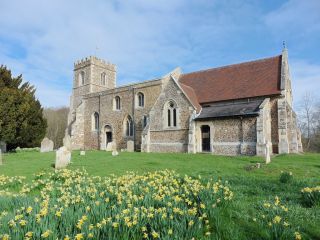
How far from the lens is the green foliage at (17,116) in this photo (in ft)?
66.5

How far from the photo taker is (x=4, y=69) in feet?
77.3

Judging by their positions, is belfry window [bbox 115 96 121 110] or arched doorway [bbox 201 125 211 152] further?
belfry window [bbox 115 96 121 110]

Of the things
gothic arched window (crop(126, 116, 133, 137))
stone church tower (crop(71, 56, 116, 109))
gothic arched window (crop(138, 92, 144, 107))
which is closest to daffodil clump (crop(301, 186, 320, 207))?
gothic arched window (crop(138, 92, 144, 107))

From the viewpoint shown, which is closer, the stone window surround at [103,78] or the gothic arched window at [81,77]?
the gothic arched window at [81,77]

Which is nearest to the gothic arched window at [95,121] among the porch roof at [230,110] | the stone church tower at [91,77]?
the stone church tower at [91,77]

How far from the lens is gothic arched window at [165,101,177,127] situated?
23.5 metres

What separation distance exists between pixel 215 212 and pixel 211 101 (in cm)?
2005

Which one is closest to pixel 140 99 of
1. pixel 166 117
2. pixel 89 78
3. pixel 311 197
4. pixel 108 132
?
pixel 108 132

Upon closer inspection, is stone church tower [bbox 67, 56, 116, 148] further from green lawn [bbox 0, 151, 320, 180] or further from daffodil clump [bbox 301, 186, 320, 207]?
daffodil clump [bbox 301, 186, 320, 207]

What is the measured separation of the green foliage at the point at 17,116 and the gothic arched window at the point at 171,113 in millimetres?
11459

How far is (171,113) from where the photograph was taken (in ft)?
77.8

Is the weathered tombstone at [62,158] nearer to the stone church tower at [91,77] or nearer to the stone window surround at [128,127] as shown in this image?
the stone window surround at [128,127]

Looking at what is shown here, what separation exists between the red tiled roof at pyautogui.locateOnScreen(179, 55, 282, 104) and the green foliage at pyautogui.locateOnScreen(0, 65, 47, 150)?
48.3 ft

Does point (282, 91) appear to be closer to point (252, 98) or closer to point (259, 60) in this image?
point (252, 98)
